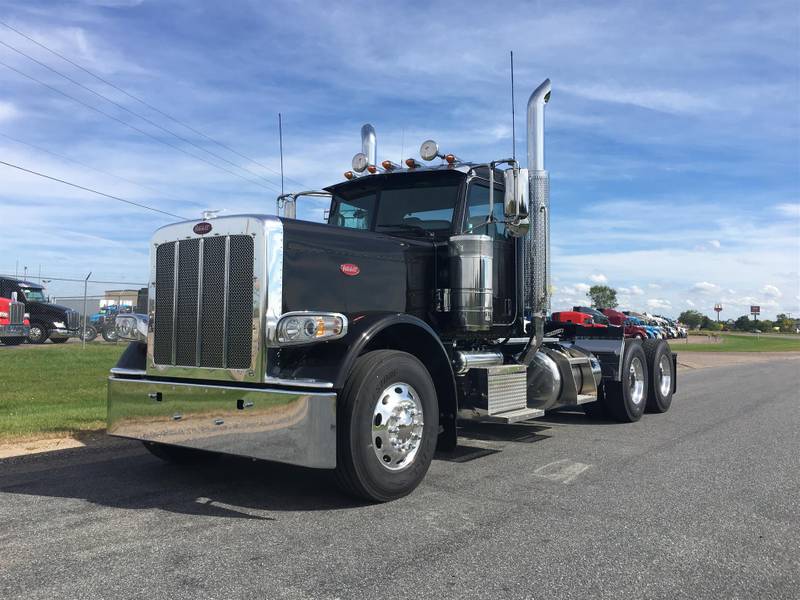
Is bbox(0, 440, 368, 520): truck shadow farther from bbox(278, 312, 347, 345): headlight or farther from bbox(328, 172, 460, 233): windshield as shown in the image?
bbox(328, 172, 460, 233): windshield

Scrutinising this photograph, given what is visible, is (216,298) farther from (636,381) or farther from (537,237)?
(636,381)

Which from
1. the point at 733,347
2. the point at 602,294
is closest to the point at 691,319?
the point at 602,294

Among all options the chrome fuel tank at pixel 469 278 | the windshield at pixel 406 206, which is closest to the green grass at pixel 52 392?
the windshield at pixel 406 206

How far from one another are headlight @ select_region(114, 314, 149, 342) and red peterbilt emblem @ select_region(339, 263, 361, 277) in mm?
1636

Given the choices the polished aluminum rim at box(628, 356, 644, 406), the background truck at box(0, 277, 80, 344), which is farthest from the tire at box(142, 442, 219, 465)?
the background truck at box(0, 277, 80, 344)

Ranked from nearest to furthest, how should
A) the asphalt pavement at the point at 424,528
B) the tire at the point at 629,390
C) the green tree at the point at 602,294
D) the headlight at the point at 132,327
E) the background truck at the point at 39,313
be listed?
the asphalt pavement at the point at 424,528
the headlight at the point at 132,327
the tire at the point at 629,390
the background truck at the point at 39,313
the green tree at the point at 602,294

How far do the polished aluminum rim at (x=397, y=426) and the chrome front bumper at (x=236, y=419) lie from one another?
1.52 ft

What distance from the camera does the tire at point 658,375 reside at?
943cm

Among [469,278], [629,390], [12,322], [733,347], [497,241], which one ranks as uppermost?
[497,241]

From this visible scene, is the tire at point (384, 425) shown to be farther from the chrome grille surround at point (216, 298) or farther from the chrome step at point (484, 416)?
the chrome step at point (484, 416)

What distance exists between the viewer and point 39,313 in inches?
1026

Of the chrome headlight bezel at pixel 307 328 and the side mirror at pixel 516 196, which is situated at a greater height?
the side mirror at pixel 516 196

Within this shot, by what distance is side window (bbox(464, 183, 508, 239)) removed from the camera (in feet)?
20.3

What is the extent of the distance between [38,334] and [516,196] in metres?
25.3
